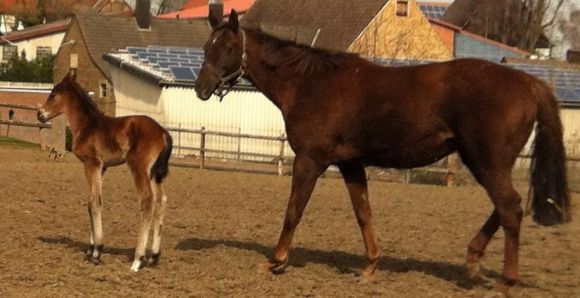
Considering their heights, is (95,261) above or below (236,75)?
below

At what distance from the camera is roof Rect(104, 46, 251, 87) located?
34.7 meters

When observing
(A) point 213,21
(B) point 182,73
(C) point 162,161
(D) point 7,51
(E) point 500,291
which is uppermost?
(A) point 213,21

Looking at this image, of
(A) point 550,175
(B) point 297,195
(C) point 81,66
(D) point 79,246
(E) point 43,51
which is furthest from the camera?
(E) point 43,51

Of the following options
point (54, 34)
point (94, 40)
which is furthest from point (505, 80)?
point (54, 34)

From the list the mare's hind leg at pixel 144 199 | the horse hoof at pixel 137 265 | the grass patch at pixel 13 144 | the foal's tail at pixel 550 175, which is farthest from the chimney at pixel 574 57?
the horse hoof at pixel 137 265

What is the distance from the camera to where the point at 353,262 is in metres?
10.4

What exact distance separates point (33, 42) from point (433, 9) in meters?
27.6

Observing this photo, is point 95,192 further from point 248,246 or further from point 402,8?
point 402,8

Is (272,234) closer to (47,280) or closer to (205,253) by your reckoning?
(205,253)

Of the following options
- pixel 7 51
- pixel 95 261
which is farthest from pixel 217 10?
pixel 7 51

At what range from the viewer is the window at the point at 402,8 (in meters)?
47.6

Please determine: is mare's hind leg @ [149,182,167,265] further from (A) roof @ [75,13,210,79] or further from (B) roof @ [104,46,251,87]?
(A) roof @ [75,13,210,79]

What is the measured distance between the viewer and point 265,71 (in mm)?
9703

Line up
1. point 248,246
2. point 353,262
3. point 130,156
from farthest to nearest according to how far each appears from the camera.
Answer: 1. point 248,246
2. point 353,262
3. point 130,156
